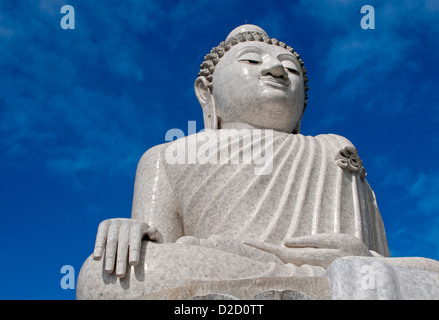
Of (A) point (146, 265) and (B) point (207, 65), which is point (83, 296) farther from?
(B) point (207, 65)

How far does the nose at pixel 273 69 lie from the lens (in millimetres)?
7219

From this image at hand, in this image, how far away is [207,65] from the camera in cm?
804

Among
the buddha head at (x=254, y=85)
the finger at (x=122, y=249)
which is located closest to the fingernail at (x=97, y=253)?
the finger at (x=122, y=249)

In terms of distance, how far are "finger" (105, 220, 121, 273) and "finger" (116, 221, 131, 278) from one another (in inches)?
1.4

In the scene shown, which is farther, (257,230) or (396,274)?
(257,230)

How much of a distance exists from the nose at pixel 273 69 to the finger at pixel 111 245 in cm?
283

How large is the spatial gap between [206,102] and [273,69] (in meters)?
1.11

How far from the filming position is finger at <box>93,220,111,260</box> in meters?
4.99

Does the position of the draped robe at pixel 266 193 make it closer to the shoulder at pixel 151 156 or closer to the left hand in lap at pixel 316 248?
the shoulder at pixel 151 156

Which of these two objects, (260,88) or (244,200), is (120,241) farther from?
(260,88)

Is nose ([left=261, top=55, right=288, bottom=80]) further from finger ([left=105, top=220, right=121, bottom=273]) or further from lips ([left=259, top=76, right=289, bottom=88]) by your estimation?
finger ([left=105, top=220, right=121, bottom=273])

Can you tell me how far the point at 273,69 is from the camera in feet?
23.7
